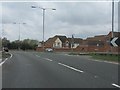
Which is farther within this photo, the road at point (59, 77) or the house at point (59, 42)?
the house at point (59, 42)

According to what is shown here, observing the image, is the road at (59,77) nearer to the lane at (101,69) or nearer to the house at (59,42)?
the lane at (101,69)

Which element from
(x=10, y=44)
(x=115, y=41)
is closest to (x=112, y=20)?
(x=115, y=41)

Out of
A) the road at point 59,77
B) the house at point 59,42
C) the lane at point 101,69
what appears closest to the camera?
the road at point 59,77

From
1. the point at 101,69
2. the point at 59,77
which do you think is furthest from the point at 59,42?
the point at 59,77

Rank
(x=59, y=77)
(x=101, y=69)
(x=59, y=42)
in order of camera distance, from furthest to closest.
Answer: (x=59, y=42), (x=101, y=69), (x=59, y=77)

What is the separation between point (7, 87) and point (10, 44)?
453 feet

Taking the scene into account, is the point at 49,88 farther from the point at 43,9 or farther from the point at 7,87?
the point at 43,9

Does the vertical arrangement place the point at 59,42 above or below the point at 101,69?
above

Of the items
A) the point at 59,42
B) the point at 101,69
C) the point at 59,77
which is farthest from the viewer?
the point at 59,42

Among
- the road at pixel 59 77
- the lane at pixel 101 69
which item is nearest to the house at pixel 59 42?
the lane at pixel 101 69

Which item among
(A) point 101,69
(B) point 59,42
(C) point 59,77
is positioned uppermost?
(B) point 59,42

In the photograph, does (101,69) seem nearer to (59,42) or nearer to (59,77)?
(59,77)

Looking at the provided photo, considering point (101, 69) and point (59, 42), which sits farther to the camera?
point (59, 42)

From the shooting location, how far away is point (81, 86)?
43.1 feet
